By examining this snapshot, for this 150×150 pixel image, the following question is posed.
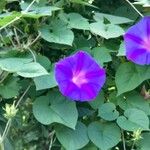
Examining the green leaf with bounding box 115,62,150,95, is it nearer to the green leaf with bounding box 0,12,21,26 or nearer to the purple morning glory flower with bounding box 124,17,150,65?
the purple morning glory flower with bounding box 124,17,150,65

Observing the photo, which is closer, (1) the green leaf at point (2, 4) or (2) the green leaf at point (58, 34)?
(2) the green leaf at point (58, 34)

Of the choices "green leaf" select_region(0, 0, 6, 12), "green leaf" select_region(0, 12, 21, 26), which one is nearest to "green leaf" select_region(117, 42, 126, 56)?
"green leaf" select_region(0, 12, 21, 26)

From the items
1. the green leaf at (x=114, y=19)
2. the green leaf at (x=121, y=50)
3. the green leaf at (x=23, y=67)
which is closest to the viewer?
the green leaf at (x=23, y=67)

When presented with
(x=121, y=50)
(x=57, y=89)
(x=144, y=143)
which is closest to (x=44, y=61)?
(x=57, y=89)

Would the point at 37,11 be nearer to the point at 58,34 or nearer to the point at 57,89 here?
the point at 58,34

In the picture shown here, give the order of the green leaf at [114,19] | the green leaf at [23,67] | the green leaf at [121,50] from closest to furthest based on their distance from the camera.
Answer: the green leaf at [23,67] < the green leaf at [121,50] < the green leaf at [114,19]

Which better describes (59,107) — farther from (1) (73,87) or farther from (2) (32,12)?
(2) (32,12)

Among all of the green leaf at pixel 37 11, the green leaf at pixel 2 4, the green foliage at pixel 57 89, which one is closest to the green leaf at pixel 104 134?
the green foliage at pixel 57 89

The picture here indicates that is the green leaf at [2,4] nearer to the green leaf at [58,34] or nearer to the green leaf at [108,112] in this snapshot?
the green leaf at [58,34]
